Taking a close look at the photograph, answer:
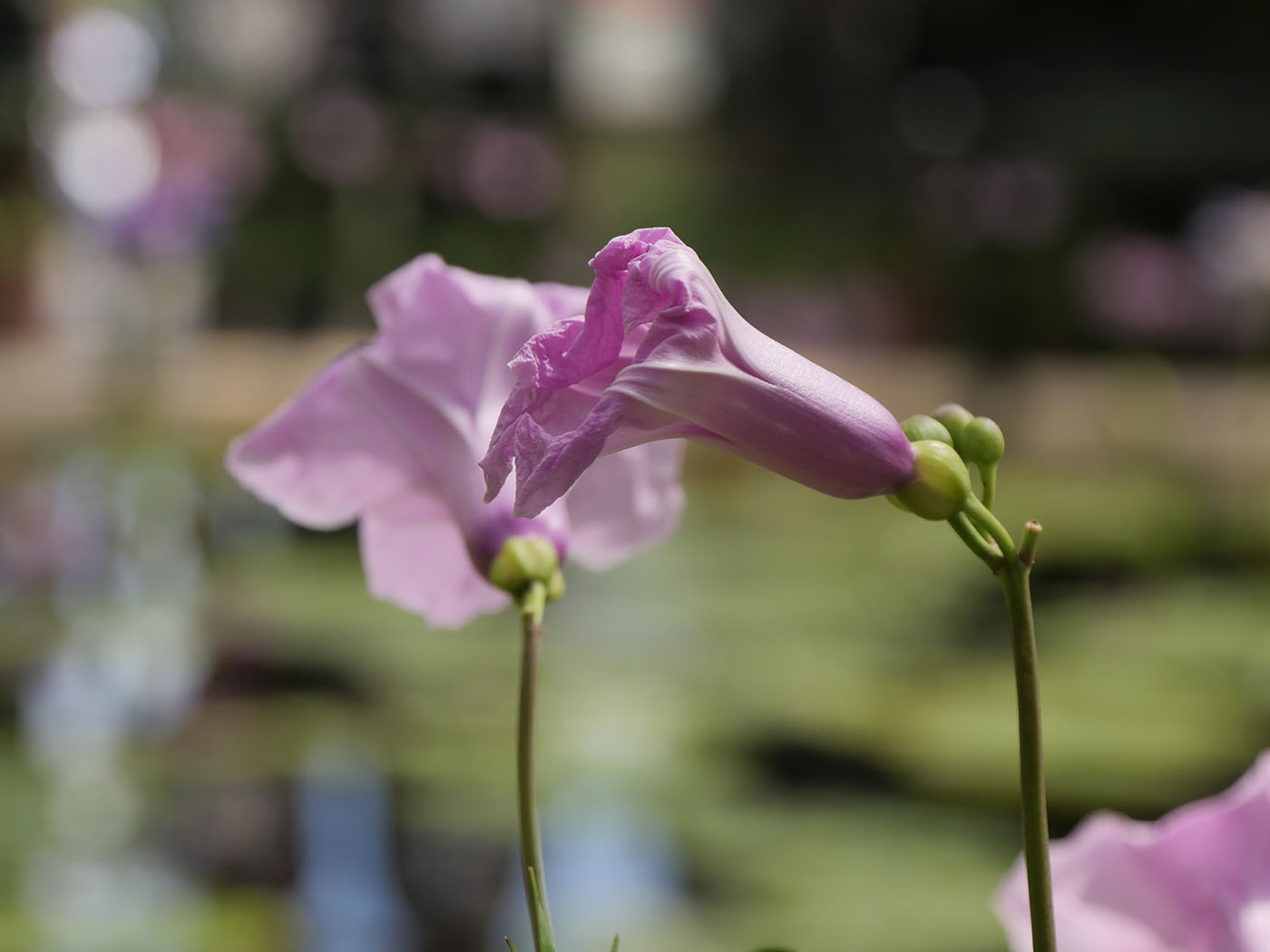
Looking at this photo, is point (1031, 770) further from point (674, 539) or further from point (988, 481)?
point (674, 539)

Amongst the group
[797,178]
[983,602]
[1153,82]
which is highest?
[1153,82]

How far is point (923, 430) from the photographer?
0.76 feet

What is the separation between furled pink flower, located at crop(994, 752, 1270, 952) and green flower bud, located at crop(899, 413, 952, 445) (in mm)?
83

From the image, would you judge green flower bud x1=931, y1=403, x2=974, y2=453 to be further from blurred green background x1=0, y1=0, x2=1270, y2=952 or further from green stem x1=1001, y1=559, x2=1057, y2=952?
blurred green background x1=0, y1=0, x2=1270, y2=952

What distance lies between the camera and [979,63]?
6621mm

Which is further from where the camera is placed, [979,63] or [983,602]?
[979,63]

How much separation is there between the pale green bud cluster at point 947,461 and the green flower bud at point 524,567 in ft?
0.27

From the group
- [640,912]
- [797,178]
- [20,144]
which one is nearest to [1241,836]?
[640,912]

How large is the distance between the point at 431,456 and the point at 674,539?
9.96ft

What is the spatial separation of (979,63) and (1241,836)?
22.5 feet

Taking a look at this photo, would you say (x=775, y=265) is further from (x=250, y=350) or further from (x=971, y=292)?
(x=250, y=350)

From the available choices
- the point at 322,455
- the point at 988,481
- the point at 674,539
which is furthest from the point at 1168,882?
the point at 674,539

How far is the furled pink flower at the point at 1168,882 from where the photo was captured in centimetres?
25

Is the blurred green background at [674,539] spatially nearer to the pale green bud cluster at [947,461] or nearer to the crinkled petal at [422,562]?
the crinkled petal at [422,562]
